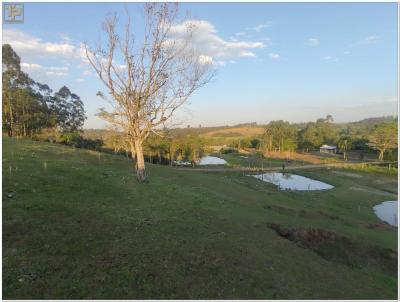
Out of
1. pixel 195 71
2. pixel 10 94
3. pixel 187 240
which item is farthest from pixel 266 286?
pixel 10 94

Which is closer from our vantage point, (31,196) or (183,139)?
(31,196)

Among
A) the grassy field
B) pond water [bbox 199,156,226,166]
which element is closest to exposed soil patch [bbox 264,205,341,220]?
the grassy field

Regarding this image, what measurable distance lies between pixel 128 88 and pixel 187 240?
12.3 metres

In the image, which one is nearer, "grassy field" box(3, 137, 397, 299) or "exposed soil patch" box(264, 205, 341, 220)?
"grassy field" box(3, 137, 397, 299)

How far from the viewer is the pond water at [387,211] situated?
28.7 m

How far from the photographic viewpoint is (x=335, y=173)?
61.0m

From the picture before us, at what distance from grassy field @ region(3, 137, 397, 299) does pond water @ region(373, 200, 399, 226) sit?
1231 centimetres

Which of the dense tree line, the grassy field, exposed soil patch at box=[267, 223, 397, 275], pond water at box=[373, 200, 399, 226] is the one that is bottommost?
pond water at box=[373, 200, 399, 226]

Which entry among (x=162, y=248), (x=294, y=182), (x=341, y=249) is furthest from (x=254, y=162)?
(x=162, y=248)

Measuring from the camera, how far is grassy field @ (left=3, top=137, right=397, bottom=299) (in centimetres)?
723

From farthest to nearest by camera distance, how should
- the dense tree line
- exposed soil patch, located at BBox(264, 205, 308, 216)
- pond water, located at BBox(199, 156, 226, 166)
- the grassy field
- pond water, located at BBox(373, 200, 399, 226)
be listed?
pond water, located at BBox(199, 156, 226, 166) → the dense tree line → pond water, located at BBox(373, 200, 399, 226) → exposed soil patch, located at BBox(264, 205, 308, 216) → the grassy field

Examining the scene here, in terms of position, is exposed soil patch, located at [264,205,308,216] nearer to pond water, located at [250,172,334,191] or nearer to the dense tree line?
pond water, located at [250,172,334,191]

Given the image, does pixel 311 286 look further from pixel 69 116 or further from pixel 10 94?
pixel 69 116

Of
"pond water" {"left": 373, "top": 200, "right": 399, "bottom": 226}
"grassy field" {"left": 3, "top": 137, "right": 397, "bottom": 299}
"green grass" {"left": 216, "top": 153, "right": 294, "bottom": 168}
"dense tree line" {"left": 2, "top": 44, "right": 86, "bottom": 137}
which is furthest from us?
"green grass" {"left": 216, "top": 153, "right": 294, "bottom": 168}
